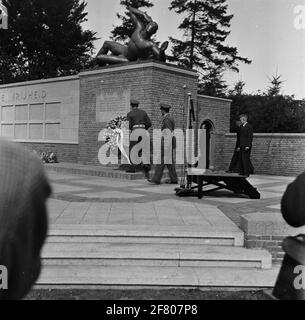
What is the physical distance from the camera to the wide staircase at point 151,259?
338cm

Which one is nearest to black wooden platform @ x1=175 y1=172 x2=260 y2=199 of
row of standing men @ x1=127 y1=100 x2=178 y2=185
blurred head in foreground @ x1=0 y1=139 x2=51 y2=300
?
row of standing men @ x1=127 y1=100 x2=178 y2=185

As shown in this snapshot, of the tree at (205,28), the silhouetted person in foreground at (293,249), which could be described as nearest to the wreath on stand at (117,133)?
the tree at (205,28)

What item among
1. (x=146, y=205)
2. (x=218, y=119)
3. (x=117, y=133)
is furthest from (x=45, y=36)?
(x=218, y=119)

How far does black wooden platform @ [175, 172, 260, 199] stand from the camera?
20.9 ft

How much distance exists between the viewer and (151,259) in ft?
12.0

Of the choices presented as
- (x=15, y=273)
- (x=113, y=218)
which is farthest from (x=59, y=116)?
(x=15, y=273)

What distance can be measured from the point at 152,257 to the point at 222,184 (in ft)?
10.5

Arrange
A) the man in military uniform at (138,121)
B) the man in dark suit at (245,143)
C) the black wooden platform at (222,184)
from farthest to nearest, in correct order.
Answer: the man in military uniform at (138,121)
the man in dark suit at (245,143)
the black wooden platform at (222,184)

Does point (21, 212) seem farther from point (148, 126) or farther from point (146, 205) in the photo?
point (148, 126)

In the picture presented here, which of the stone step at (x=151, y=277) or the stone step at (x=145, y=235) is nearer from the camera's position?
the stone step at (x=151, y=277)

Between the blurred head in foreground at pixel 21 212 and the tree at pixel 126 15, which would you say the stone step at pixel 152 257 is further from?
the blurred head in foreground at pixel 21 212

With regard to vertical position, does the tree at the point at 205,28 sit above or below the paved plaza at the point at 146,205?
above

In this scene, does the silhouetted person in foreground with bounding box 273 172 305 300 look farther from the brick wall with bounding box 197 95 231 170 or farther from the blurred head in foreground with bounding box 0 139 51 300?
the brick wall with bounding box 197 95 231 170

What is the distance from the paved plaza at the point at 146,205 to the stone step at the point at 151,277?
59 cm
